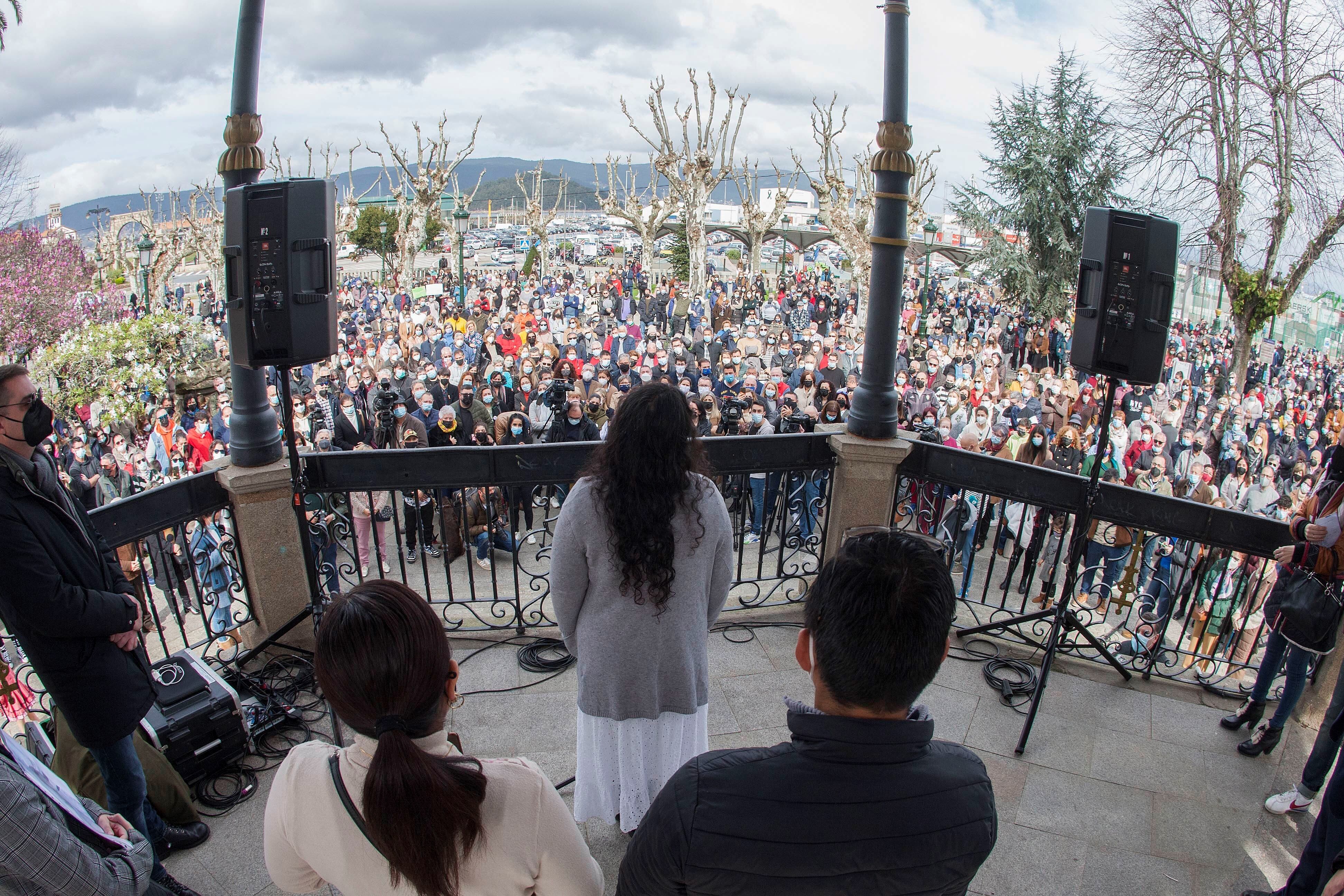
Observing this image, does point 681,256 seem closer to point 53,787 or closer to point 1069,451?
point 1069,451

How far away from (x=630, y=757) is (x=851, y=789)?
1.48m

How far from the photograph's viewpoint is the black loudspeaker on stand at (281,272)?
3.07 meters

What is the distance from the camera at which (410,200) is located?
3994 centimetres

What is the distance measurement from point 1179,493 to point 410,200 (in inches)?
1503

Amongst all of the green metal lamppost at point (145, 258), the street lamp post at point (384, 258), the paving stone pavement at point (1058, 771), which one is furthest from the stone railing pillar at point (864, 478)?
the street lamp post at point (384, 258)

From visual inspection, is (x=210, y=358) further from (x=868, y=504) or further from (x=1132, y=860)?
(x=1132, y=860)

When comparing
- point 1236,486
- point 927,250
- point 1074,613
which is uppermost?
point 927,250

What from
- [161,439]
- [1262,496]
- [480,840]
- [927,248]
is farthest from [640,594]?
[927,248]

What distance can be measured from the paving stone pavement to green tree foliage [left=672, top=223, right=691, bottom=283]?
134 ft

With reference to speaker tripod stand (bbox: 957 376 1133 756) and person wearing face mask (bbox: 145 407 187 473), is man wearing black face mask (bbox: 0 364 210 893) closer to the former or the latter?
speaker tripod stand (bbox: 957 376 1133 756)

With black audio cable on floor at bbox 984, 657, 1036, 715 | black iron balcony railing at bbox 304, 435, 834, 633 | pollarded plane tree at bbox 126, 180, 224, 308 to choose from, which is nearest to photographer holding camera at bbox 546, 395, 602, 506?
black iron balcony railing at bbox 304, 435, 834, 633

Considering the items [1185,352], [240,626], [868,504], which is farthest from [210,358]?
[1185,352]

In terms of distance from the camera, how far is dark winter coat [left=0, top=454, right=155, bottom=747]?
2.32 m

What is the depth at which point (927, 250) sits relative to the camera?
29078 millimetres
